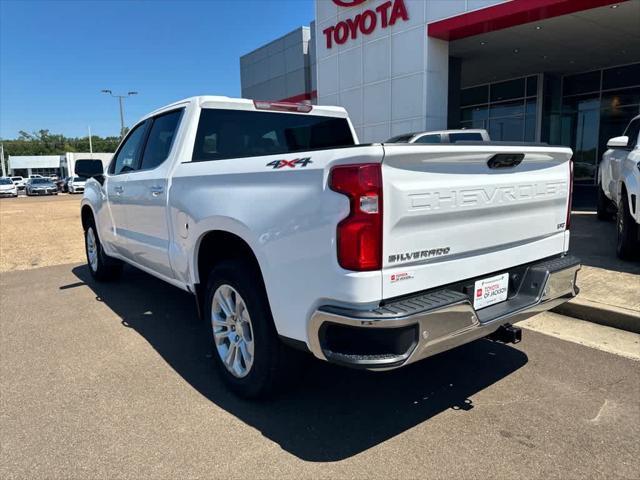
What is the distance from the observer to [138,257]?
4973 mm

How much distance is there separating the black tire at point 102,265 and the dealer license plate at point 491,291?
4985 mm

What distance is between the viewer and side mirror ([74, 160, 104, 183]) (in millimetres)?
6018

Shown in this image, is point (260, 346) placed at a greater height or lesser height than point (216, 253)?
lesser

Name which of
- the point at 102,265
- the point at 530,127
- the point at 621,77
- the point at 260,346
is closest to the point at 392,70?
the point at 530,127

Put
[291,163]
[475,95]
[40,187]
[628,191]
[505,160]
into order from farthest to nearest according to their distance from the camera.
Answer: [40,187], [475,95], [628,191], [505,160], [291,163]

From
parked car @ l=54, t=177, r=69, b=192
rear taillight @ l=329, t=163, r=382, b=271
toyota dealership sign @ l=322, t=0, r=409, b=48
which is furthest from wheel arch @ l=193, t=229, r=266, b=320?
parked car @ l=54, t=177, r=69, b=192

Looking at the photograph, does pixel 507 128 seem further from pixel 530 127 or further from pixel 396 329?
pixel 396 329

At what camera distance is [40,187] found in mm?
42062

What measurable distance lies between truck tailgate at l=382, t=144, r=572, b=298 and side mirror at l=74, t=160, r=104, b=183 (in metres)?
4.74

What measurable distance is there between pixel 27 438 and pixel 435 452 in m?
2.41

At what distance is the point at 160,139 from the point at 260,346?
8.39 feet

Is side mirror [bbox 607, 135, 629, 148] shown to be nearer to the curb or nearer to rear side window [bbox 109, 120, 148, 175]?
the curb

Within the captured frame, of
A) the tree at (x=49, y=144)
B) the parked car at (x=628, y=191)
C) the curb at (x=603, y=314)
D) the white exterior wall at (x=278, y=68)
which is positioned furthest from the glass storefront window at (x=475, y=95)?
the tree at (x=49, y=144)

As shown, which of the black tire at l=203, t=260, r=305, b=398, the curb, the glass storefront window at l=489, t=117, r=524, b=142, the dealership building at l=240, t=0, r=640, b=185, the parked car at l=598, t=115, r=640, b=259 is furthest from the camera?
the glass storefront window at l=489, t=117, r=524, b=142
